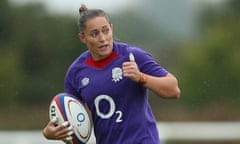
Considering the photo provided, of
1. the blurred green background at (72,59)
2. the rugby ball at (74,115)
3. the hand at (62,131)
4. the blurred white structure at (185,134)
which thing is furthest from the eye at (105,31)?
the blurred green background at (72,59)

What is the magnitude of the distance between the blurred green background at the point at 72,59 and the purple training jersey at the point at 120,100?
455 inches

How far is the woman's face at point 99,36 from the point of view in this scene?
7215 mm

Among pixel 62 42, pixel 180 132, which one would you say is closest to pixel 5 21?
pixel 62 42

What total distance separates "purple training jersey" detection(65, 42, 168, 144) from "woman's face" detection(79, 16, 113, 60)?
100 millimetres

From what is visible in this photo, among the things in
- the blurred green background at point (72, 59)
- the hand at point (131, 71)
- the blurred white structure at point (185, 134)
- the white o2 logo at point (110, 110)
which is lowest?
the blurred green background at point (72, 59)

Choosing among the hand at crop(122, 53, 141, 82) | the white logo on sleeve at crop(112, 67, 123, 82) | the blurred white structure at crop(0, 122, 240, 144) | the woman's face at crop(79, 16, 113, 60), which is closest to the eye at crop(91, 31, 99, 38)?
the woman's face at crop(79, 16, 113, 60)

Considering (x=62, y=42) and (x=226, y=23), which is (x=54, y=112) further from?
(x=226, y=23)

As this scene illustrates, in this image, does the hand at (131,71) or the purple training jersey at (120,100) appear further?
the purple training jersey at (120,100)

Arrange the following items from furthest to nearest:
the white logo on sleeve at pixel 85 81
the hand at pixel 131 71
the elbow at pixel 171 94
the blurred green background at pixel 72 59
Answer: the blurred green background at pixel 72 59 → the white logo on sleeve at pixel 85 81 → the elbow at pixel 171 94 → the hand at pixel 131 71

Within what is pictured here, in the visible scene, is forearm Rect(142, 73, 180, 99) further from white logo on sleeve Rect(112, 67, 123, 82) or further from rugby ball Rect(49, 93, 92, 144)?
rugby ball Rect(49, 93, 92, 144)

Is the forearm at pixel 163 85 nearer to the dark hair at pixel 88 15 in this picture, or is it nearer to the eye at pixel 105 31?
the eye at pixel 105 31

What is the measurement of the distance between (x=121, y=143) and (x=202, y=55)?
20.8 metres

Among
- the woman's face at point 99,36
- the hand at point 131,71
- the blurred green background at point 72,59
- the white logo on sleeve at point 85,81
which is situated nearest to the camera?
the hand at point 131,71

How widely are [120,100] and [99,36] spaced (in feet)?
1.67
